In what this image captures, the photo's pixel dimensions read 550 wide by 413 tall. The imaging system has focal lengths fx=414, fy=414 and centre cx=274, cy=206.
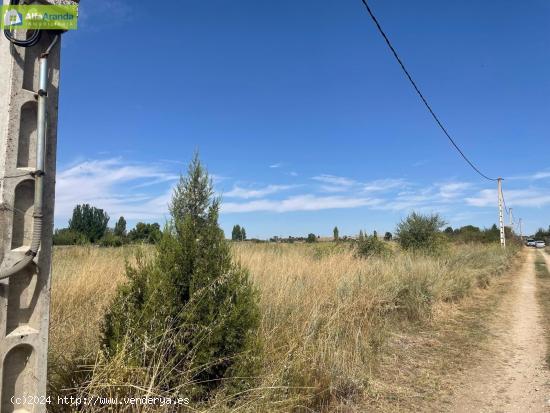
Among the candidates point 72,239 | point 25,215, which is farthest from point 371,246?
point 25,215

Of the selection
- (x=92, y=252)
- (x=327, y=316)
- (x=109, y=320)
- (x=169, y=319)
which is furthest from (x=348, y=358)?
(x=92, y=252)

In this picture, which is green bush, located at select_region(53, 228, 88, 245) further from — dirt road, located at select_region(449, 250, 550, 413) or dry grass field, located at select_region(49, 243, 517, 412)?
dirt road, located at select_region(449, 250, 550, 413)

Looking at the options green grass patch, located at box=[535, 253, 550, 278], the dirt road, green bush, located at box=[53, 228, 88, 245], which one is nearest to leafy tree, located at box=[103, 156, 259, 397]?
the dirt road

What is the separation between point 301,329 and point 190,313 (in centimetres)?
217

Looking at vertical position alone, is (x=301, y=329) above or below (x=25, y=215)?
below

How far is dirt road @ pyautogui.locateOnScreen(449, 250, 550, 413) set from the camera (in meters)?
4.66

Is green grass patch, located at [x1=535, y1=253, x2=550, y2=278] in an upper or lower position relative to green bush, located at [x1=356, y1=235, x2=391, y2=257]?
lower

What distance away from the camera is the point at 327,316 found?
6137 mm

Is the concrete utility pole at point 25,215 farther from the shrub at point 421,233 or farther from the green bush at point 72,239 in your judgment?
the shrub at point 421,233

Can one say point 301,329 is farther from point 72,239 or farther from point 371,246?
point 371,246

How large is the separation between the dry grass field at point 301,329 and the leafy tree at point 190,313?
0.20m

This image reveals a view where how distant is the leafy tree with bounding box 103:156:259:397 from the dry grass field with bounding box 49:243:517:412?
0.20 metres

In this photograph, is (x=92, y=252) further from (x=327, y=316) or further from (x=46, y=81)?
(x=46, y=81)

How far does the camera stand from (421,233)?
2127cm
